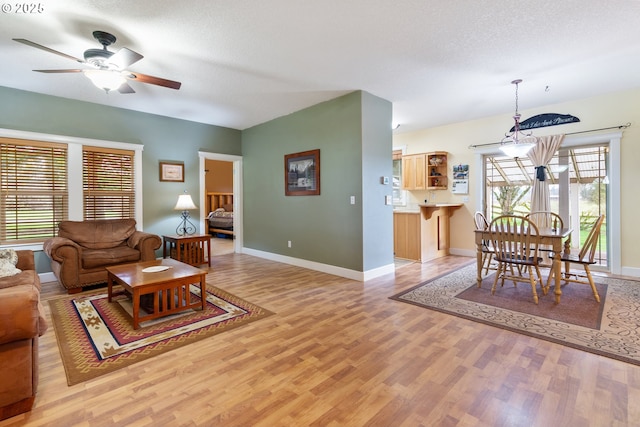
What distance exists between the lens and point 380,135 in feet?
14.7

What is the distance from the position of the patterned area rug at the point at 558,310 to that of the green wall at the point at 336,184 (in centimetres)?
107

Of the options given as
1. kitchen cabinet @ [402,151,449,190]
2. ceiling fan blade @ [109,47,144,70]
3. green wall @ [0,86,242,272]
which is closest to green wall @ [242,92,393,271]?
green wall @ [0,86,242,272]

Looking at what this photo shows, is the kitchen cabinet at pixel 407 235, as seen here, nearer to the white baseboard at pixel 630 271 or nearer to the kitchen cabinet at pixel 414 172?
the kitchen cabinet at pixel 414 172

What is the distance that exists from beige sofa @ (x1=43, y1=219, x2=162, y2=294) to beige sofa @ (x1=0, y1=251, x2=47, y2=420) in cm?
239

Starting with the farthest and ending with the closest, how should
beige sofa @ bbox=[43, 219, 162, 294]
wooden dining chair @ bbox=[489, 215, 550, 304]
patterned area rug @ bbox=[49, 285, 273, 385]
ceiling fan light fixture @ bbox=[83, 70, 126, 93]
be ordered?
beige sofa @ bbox=[43, 219, 162, 294]
wooden dining chair @ bbox=[489, 215, 550, 304]
ceiling fan light fixture @ bbox=[83, 70, 126, 93]
patterned area rug @ bbox=[49, 285, 273, 385]

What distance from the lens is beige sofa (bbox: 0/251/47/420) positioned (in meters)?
1.54

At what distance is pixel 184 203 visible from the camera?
17.1ft

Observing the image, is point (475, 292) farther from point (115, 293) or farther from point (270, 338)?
point (115, 293)

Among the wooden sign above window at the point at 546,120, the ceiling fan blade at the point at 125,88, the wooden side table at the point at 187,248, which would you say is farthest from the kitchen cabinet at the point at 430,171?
the ceiling fan blade at the point at 125,88

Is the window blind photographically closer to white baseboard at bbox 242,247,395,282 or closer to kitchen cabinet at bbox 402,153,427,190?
white baseboard at bbox 242,247,395,282

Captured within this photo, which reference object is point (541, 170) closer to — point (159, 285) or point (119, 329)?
point (159, 285)

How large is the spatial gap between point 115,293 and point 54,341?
1.22 m

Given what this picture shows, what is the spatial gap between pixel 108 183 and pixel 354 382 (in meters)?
4.85

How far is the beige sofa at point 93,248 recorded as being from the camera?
365 centimetres
